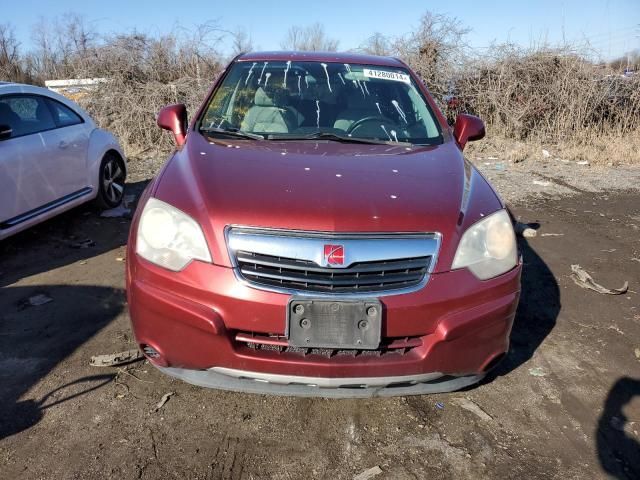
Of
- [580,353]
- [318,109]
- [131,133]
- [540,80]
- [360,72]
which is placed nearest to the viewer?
[580,353]

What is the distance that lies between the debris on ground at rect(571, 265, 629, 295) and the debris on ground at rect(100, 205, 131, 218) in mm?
4688

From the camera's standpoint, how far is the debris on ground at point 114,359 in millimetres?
2801

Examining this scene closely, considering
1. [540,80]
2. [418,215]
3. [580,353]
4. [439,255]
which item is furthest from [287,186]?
[540,80]

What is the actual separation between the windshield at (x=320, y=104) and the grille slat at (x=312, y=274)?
1.23 meters

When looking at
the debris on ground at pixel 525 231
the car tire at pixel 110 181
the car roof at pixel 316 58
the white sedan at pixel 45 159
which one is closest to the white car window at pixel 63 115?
the white sedan at pixel 45 159

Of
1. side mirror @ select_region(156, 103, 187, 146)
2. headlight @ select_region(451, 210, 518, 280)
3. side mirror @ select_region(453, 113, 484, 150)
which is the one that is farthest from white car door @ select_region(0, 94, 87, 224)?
headlight @ select_region(451, 210, 518, 280)

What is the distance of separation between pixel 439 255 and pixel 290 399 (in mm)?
1092

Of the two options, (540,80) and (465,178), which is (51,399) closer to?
(465,178)

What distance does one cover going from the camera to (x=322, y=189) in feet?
7.68

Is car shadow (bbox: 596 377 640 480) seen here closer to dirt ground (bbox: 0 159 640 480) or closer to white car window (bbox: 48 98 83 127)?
dirt ground (bbox: 0 159 640 480)

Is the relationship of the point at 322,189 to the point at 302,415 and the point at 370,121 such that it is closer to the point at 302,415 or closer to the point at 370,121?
the point at 302,415

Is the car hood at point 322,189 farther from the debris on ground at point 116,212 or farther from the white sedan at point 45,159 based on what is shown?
the debris on ground at point 116,212

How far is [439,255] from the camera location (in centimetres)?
215

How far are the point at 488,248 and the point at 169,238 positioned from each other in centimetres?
142
